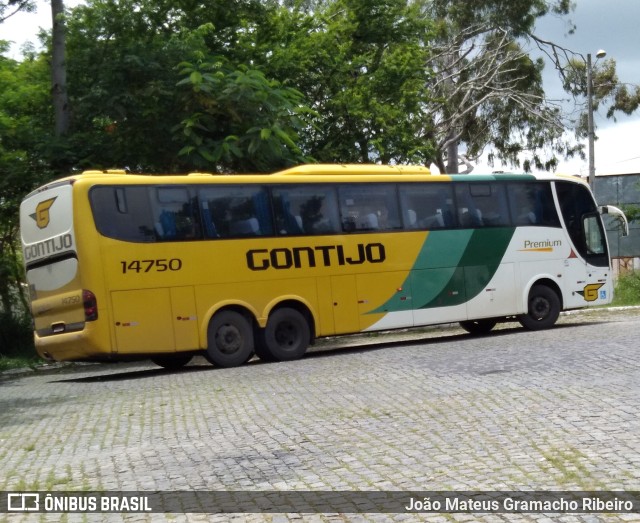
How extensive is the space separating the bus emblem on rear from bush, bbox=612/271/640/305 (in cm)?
2206

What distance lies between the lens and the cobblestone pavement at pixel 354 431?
746 centimetres

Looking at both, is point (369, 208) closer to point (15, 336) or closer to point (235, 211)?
point (235, 211)

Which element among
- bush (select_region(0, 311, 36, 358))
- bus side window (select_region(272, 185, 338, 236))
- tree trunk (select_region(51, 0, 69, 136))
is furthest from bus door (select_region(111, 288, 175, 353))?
bush (select_region(0, 311, 36, 358))

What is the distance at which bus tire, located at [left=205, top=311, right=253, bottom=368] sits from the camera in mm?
18234

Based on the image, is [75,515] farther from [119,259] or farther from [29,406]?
[119,259]

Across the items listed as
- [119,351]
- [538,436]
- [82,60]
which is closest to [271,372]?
[119,351]

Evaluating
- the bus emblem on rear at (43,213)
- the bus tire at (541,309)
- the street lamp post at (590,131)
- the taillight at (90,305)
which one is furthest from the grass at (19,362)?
the street lamp post at (590,131)

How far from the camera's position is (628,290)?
36.5 meters

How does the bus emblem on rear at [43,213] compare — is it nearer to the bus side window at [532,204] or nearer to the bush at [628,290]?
the bus side window at [532,204]

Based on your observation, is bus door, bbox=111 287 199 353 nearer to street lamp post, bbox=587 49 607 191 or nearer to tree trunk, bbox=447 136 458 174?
street lamp post, bbox=587 49 607 191

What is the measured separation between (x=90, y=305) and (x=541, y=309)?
10.2 metres

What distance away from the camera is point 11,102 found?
24.0 metres

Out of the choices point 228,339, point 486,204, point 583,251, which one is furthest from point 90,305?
point 583,251

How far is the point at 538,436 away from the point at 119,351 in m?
9.88
